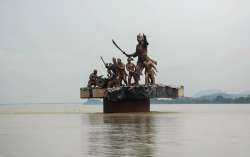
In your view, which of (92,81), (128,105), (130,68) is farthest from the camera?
(92,81)

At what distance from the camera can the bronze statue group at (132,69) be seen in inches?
1207

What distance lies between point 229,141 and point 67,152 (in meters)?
3.65

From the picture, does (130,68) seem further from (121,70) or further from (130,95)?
(130,95)

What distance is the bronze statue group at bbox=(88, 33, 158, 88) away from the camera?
30.7 metres

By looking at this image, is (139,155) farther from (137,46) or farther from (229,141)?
(137,46)

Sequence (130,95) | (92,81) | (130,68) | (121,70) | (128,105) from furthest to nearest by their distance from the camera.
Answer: (92,81) < (128,105) < (121,70) < (130,68) < (130,95)

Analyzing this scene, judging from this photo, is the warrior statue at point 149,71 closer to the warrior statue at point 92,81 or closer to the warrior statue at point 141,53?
the warrior statue at point 141,53

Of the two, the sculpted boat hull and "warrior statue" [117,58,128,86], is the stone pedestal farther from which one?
"warrior statue" [117,58,128,86]

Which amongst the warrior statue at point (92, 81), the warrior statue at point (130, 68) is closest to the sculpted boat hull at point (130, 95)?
the warrior statue at point (92, 81)

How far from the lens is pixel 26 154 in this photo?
34.7 feet

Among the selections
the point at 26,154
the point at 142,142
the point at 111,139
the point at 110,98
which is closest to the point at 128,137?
the point at 111,139

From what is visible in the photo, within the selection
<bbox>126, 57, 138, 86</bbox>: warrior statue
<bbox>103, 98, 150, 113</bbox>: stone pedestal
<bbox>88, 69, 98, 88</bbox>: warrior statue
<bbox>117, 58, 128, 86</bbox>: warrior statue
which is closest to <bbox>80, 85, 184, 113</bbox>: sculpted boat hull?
<bbox>103, 98, 150, 113</bbox>: stone pedestal

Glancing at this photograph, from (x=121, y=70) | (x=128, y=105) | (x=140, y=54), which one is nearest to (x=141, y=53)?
(x=140, y=54)

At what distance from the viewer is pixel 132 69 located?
3094cm
